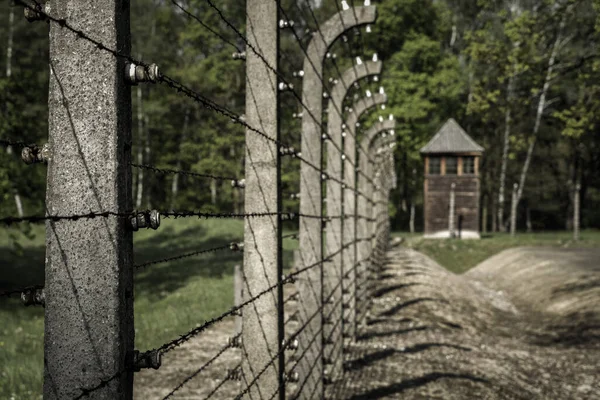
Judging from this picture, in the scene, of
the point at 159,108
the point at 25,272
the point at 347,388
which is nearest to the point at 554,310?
the point at 347,388

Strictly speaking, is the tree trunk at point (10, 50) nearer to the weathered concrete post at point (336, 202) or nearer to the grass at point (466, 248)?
the grass at point (466, 248)

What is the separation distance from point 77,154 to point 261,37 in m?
1.77

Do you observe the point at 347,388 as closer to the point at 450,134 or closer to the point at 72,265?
the point at 72,265

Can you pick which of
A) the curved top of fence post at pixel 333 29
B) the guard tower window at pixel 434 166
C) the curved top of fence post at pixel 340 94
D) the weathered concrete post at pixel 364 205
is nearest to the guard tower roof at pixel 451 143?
the guard tower window at pixel 434 166

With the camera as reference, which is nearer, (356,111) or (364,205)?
(356,111)

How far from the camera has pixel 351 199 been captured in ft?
26.2


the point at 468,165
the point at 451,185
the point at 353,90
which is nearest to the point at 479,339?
the point at 353,90

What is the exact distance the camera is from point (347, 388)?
6.41 metres

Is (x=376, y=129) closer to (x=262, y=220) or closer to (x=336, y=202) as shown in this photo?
(x=336, y=202)

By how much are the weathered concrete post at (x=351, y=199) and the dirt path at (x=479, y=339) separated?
52cm

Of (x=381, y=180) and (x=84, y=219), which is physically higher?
(x=381, y=180)

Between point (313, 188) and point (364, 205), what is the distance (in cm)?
518

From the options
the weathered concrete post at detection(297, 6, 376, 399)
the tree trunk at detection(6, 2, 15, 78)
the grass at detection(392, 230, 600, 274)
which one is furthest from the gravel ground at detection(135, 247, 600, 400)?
the tree trunk at detection(6, 2, 15, 78)

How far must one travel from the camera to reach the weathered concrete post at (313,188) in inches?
195
